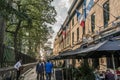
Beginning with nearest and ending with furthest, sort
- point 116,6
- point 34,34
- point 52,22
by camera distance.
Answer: point 116,6 → point 52,22 → point 34,34

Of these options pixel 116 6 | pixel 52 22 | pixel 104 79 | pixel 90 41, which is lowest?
pixel 104 79

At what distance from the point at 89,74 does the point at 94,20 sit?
11776 millimetres

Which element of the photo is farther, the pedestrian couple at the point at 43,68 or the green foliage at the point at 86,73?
the pedestrian couple at the point at 43,68

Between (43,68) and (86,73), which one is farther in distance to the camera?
(43,68)

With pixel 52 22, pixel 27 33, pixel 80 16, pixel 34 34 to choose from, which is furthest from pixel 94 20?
pixel 27 33

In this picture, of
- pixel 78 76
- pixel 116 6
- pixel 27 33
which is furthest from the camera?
pixel 27 33

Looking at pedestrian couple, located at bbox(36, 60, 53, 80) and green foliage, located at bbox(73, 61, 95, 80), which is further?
pedestrian couple, located at bbox(36, 60, 53, 80)

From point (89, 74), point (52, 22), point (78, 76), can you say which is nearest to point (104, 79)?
point (89, 74)

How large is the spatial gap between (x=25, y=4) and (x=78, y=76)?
20890 mm

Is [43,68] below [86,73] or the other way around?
the other way around

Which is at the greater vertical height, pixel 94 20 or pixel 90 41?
pixel 94 20

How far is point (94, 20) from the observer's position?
998 inches

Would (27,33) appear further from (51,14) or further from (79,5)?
(79,5)

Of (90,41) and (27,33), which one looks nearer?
(90,41)
